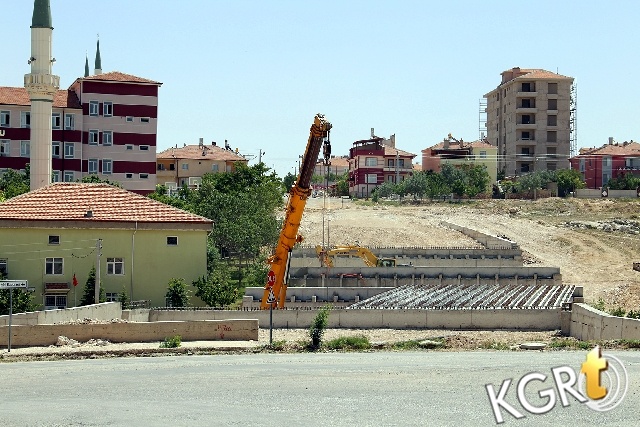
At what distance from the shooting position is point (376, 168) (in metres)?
142

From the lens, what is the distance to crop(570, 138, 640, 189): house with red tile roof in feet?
440

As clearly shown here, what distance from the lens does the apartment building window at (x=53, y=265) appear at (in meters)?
57.3

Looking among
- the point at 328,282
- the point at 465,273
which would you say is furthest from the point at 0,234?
the point at 465,273

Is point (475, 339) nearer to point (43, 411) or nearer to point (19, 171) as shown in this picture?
point (43, 411)

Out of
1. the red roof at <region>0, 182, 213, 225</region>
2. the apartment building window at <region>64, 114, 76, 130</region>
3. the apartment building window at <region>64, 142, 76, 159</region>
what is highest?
the apartment building window at <region>64, 114, 76, 130</region>

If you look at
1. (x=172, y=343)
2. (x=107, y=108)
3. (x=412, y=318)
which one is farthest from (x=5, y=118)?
(x=172, y=343)

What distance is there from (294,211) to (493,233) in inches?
1817

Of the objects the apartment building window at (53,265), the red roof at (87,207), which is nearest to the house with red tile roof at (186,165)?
the red roof at (87,207)

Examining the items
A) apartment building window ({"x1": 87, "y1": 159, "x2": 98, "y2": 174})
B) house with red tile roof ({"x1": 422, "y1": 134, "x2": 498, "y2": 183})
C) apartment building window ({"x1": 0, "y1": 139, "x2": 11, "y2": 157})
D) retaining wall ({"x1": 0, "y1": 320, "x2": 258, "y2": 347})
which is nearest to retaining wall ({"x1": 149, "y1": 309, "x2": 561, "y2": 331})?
retaining wall ({"x1": 0, "y1": 320, "x2": 258, "y2": 347})

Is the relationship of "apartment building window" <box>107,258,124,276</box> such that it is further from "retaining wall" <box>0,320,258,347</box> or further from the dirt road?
the dirt road

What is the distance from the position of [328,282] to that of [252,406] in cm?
3387

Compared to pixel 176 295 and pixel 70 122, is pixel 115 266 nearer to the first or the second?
pixel 176 295

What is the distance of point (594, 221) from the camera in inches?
4112

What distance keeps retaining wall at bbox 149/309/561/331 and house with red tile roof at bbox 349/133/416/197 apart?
88277 millimetres
